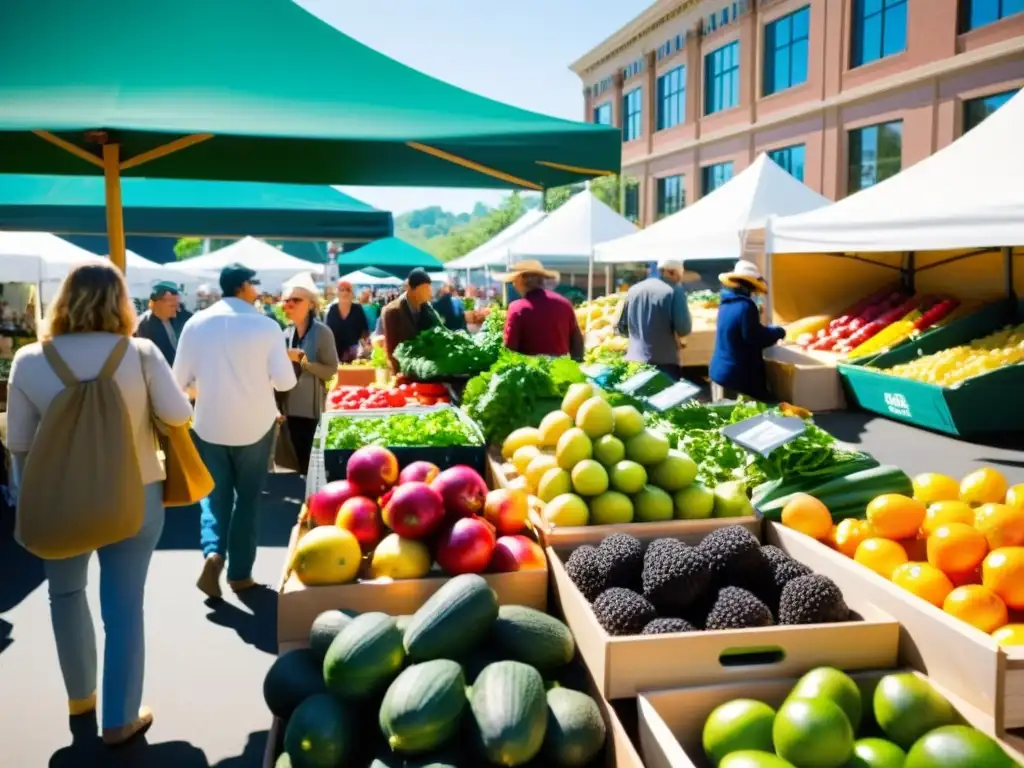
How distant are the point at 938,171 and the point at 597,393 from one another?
5.31 metres

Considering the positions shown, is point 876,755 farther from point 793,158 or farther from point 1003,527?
point 793,158

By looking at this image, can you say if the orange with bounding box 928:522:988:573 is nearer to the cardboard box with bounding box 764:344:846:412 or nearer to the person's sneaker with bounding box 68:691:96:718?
the person's sneaker with bounding box 68:691:96:718

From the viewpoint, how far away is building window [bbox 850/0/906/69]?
1978cm

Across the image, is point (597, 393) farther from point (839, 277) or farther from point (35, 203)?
point (839, 277)

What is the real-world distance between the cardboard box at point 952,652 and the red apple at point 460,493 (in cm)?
118

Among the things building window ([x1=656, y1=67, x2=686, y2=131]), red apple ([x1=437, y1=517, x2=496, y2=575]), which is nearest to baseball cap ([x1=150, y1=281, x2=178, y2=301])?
red apple ([x1=437, y1=517, x2=496, y2=575])

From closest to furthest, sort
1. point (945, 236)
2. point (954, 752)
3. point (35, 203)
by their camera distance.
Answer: point (954, 752)
point (35, 203)
point (945, 236)

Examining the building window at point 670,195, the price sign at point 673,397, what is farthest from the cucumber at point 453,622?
the building window at point 670,195

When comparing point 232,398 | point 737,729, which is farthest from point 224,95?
point 737,729

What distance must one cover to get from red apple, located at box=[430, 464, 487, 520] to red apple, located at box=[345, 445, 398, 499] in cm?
23

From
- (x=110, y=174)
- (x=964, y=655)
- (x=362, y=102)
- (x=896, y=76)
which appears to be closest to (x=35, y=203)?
(x=110, y=174)

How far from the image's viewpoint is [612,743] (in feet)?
6.98

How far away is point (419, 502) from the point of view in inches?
108

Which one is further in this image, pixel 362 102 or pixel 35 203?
pixel 35 203
